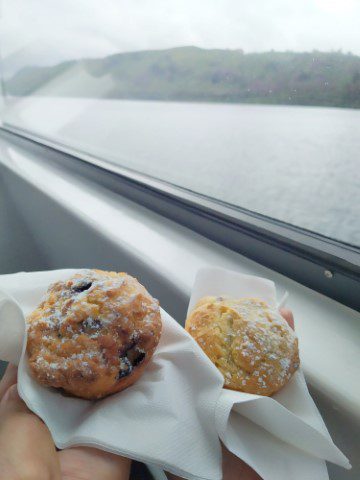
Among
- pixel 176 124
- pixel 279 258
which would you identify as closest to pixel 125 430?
pixel 279 258

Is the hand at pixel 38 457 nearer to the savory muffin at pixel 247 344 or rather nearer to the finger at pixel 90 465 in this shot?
the finger at pixel 90 465

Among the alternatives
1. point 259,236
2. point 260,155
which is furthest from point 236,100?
point 259,236

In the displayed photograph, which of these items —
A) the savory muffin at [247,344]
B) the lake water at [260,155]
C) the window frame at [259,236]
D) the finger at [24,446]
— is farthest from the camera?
the lake water at [260,155]

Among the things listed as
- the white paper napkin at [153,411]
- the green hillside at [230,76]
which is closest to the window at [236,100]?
the green hillside at [230,76]

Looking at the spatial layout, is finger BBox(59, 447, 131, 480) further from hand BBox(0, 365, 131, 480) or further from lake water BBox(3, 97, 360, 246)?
lake water BBox(3, 97, 360, 246)

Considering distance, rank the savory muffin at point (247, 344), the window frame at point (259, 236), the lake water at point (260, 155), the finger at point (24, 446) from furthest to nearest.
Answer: the lake water at point (260, 155)
the window frame at point (259, 236)
the savory muffin at point (247, 344)
the finger at point (24, 446)

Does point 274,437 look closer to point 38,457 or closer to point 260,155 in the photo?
point 38,457

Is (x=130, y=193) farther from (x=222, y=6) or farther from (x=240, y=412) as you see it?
(x=240, y=412)

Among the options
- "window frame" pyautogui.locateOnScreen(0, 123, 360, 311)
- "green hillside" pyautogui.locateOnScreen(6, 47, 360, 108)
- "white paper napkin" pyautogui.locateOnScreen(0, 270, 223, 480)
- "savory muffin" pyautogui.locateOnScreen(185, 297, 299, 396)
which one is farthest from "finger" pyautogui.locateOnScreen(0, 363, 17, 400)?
"green hillside" pyautogui.locateOnScreen(6, 47, 360, 108)
